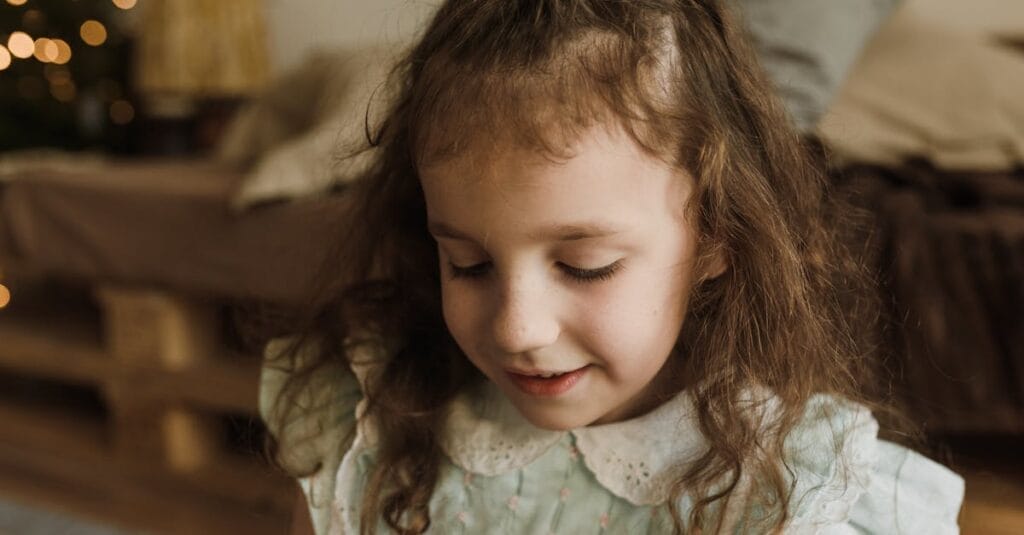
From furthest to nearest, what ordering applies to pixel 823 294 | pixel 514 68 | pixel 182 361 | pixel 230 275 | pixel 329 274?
pixel 182 361 → pixel 230 275 → pixel 329 274 → pixel 823 294 → pixel 514 68

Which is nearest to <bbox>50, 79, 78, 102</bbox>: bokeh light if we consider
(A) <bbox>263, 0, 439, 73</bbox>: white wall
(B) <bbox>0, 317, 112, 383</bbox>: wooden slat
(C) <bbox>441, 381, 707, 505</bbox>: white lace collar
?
(A) <bbox>263, 0, 439, 73</bbox>: white wall

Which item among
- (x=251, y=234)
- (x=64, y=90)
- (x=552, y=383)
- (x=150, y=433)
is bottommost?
(x=150, y=433)

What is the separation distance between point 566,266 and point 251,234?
98cm

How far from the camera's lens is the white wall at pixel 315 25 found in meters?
2.29

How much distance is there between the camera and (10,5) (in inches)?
88.4

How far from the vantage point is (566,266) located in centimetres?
64

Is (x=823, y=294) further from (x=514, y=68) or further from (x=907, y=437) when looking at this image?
(x=514, y=68)

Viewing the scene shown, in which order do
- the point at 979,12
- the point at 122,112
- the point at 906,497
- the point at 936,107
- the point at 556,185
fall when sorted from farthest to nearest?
the point at 122,112, the point at 979,12, the point at 936,107, the point at 906,497, the point at 556,185

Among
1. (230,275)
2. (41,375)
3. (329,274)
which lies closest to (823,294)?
(329,274)

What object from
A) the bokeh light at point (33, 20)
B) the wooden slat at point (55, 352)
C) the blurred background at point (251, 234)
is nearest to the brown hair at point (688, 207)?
the blurred background at point (251, 234)

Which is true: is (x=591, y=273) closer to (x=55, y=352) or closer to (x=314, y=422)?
(x=314, y=422)

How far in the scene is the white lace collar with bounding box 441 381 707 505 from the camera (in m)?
0.72

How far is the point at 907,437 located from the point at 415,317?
431 millimetres

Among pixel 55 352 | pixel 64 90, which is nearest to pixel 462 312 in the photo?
pixel 55 352
